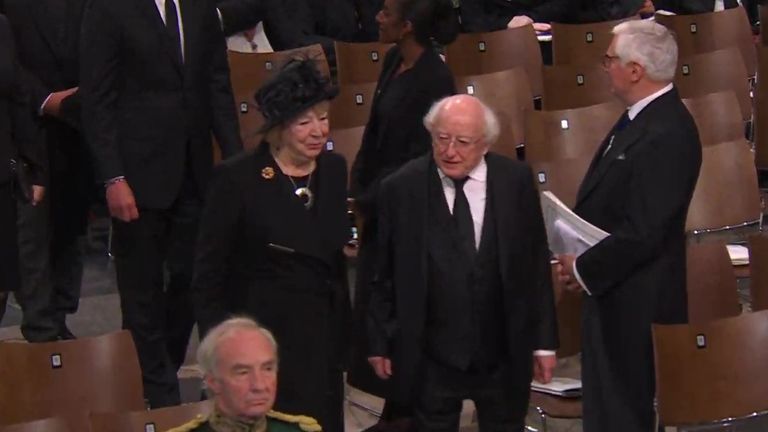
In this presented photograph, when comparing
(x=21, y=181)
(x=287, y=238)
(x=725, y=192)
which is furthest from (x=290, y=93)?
(x=725, y=192)

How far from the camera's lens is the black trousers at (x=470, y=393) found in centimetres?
425

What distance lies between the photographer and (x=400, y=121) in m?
5.01

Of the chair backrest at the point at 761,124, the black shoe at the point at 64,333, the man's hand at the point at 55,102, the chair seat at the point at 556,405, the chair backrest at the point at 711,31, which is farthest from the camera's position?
the chair backrest at the point at 711,31

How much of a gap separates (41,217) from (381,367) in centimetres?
187

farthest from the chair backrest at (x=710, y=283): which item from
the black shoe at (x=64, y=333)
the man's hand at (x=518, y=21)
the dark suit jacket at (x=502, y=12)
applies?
the dark suit jacket at (x=502, y=12)

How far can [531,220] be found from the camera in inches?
168

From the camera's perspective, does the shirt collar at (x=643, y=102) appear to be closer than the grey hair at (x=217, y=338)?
No

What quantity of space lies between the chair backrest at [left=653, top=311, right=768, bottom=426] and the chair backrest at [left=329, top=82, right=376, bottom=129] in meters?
2.57

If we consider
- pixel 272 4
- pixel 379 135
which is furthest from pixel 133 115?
pixel 272 4

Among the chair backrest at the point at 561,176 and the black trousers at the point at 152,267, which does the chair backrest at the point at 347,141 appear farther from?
the black trousers at the point at 152,267

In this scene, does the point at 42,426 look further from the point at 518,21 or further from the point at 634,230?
the point at 518,21

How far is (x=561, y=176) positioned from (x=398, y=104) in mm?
1074

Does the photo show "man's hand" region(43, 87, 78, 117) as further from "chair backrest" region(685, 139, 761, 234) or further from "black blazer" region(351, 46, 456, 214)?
"chair backrest" region(685, 139, 761, 234)

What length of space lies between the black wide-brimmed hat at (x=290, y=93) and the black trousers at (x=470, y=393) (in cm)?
77
